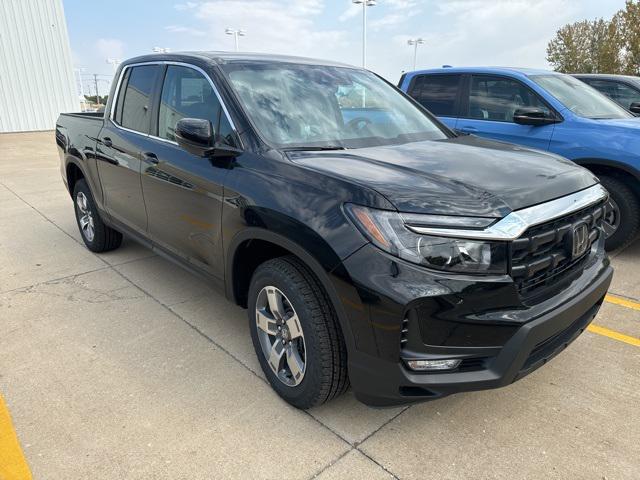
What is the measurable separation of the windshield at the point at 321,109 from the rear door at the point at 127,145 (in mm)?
1065

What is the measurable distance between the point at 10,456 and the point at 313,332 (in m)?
1.55

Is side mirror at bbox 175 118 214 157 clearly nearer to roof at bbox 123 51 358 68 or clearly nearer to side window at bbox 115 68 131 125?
roof at bbox 123 51 358 68

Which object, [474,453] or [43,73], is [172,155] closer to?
[474,453]

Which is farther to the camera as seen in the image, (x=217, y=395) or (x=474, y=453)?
(x=217, y=395)

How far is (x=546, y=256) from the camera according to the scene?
2119mm

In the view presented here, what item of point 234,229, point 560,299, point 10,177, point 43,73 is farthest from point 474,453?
point 43,73

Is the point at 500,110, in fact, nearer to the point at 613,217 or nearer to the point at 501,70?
the point at 501,70

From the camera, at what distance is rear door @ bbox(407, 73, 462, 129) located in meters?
5.95

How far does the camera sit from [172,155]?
3.16m

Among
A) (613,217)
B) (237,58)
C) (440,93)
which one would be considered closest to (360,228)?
(237,58)

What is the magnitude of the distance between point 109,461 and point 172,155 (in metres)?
1.84

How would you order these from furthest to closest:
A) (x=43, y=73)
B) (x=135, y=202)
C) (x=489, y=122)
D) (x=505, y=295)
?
(x=43, y=73), (x=489, y=122), (x=135, y=202), (x=505, y=295)

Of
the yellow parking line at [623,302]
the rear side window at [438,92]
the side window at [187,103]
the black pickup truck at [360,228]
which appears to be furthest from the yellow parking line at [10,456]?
the rear side window at [438,92]

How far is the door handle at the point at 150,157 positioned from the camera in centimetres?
334
